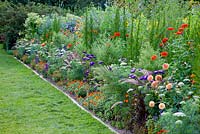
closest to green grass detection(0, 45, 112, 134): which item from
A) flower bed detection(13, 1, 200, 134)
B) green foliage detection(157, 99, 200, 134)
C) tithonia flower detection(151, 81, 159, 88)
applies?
flower bed detection(13, 1, 200, 134)

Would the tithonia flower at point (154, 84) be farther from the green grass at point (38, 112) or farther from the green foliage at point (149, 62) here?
the green grass at point (38, 112)

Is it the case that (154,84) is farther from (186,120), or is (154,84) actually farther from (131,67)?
(131,67)

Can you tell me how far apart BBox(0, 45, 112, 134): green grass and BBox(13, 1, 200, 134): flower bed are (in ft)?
0.94

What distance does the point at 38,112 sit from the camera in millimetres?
5625

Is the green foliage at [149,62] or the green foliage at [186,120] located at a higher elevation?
the green foliage at [149,62]

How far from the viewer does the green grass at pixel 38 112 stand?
488 cm

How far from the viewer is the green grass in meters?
4.88

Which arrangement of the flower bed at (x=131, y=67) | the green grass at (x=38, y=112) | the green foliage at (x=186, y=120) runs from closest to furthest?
the green foliage at (x=186, y=120)
the flower bed at (x=131, y=67)
the green grass at (x=38, y=112)

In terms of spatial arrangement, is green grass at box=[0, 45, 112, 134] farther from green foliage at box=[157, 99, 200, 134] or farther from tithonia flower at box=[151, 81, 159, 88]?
green foliage at box=[157, 99, 200, 134]

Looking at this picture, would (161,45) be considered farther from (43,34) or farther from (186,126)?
(43,34)

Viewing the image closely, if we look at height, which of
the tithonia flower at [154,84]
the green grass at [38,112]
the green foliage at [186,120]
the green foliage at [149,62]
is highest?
the green foliage at [149,62]

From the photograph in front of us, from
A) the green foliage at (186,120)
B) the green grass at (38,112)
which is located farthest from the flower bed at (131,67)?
the green grass at (38,112)

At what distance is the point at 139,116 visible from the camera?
183 inches

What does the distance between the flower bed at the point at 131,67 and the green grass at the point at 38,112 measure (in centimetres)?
29
